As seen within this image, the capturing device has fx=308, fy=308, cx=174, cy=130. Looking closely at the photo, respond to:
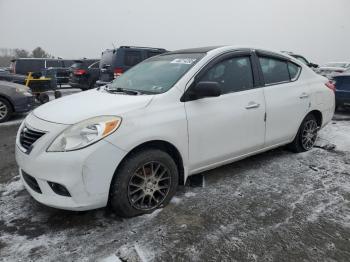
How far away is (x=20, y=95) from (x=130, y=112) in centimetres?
607

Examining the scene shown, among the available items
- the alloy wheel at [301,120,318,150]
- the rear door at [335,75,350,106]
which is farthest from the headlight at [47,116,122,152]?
the rear door at [335,75,350,106]

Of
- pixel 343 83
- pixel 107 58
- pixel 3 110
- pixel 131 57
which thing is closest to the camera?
pixel 3 110

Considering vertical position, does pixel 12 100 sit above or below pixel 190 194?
above

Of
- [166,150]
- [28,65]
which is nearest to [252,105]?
[166,150]

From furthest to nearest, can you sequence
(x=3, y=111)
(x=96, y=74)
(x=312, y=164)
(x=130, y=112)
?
1. (x=96, y=74)
2. (x=3, y=111)
3. (x=312, y=164)
4. (x=130, y=112)

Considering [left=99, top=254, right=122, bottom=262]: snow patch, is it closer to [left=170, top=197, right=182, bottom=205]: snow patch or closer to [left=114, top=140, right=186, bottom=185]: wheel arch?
[left=114, top=140, right=186, bottom=185]: wheel arch

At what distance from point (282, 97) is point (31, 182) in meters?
3.15

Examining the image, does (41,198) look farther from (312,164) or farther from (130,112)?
Result: (312,164)

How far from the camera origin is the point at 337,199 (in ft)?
10.9

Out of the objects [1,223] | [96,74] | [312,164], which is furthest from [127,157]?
[96,74]

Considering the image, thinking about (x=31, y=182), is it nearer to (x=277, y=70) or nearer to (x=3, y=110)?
(x=277, y=70)

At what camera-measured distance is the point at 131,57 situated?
1117cm

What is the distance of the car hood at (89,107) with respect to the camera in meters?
2.75

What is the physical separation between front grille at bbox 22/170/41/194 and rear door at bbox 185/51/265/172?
1481 mm
